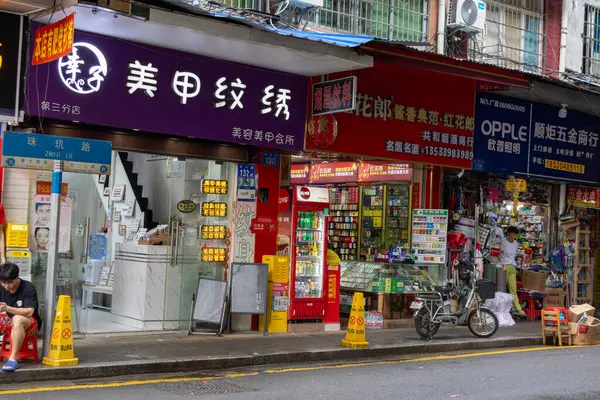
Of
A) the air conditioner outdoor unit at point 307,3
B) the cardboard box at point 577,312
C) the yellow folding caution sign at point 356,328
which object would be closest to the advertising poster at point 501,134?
the cardboard box at point 577,312

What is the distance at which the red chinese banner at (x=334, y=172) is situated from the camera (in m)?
17.3

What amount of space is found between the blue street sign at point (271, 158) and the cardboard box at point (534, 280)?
23.9ft

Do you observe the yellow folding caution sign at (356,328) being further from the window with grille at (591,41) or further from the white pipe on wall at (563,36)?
the window with grille at (591,41)

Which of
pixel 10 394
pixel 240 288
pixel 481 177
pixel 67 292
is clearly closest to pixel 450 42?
pixel 481 177

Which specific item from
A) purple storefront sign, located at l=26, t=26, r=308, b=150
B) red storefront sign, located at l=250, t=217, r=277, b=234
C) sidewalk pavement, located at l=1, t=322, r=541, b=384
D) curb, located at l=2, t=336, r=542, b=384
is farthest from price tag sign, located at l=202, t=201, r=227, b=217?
curb, located at l=2, t=336, r=542, b=384

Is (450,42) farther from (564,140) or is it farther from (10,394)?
(10,394)

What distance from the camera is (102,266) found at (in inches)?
528

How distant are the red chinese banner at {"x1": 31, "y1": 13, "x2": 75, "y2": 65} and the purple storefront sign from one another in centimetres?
36

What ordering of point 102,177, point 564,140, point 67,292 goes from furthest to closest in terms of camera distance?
point 564,140, point 102,177, point 67,292

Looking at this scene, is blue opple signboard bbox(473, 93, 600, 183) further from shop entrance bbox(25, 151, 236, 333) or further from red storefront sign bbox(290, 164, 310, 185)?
shop entrance bbox(25, 151, 236, 333)

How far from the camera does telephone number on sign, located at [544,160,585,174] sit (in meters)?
17.4

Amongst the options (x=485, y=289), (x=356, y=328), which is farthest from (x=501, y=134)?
(x=356, y=328)

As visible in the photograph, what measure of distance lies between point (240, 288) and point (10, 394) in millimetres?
4928

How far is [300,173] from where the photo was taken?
19.1 meters
